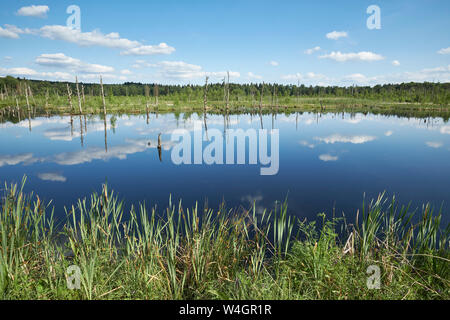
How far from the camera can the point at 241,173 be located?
16578mm

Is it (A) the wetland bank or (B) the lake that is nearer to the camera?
(A) the wetland bank

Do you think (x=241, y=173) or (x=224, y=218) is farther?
(x=241, y=173)

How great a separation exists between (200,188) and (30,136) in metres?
26.9

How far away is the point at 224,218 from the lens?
8914 mm

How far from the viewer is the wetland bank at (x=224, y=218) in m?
4.37

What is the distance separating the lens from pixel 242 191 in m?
13.2

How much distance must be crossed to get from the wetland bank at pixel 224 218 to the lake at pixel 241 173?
0.10 metres

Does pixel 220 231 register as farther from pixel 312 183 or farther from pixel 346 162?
pixel 346 162

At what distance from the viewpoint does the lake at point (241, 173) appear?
12125 millimetres

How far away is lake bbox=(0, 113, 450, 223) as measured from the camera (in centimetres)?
1212

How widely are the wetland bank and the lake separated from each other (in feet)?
0.34

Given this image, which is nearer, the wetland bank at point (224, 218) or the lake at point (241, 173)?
the wetland bank at point (224, 218)

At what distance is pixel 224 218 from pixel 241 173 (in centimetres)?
783
